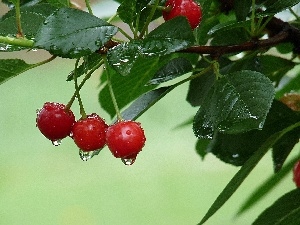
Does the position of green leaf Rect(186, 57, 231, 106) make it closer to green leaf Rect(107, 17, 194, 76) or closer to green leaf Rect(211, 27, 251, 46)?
green leaf Rect(211, 27, 251, 46)

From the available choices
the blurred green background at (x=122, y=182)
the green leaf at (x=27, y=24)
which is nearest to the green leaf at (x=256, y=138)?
the green leaf at (x=27, y=24)

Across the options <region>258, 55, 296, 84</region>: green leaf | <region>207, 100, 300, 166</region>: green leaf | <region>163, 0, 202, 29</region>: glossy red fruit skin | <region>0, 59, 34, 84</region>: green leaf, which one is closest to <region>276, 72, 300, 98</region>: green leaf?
<region>258, 55, 296, 84</region>: green leaf

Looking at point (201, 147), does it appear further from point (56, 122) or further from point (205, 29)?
point (56, 122)

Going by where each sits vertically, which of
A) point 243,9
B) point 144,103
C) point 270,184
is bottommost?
point 270,184

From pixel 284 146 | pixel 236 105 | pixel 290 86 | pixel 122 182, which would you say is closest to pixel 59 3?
pixel 236 105

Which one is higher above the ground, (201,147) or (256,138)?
(256,138)

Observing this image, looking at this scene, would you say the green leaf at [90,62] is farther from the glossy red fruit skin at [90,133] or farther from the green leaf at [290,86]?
Result: the green leaf at [290,86]

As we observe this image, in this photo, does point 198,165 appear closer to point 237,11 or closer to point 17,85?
point 17,85
